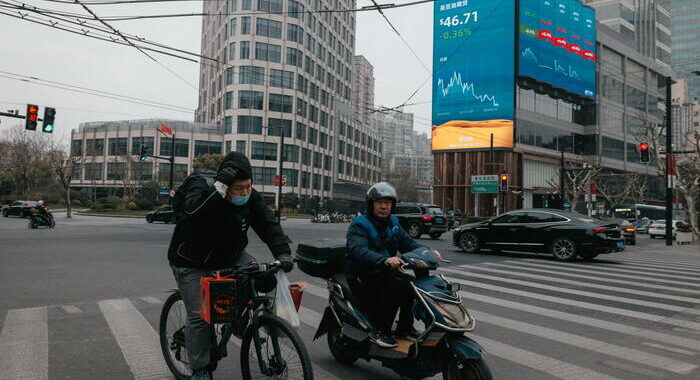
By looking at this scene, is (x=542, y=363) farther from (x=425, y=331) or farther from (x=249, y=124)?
(x=249, y=124)

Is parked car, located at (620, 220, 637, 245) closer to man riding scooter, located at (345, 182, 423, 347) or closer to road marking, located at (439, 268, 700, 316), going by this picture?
road marking, located at (439, 268, 700, 316)

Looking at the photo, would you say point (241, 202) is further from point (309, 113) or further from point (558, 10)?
point (309, 113)

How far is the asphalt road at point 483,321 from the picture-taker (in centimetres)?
435

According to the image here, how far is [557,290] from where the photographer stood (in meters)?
8.82

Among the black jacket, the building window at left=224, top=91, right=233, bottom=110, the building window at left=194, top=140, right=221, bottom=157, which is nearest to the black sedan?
the black jacket

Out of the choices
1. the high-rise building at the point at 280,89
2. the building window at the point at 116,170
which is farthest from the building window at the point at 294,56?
the building window at the point at 116,170

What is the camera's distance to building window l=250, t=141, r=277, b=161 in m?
70.2


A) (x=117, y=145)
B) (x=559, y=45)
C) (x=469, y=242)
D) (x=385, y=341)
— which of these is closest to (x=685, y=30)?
(x=559, y=45)

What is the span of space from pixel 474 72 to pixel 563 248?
1567 inches

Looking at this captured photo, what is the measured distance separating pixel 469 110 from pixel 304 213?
3066cm

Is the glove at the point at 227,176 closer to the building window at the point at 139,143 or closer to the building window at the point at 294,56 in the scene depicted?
the building window at the point at 294,56

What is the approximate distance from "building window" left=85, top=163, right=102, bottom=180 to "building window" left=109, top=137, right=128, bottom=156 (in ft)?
9.44

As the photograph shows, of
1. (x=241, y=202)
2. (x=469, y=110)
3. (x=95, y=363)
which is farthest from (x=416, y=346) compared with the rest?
(x=469, y=110)

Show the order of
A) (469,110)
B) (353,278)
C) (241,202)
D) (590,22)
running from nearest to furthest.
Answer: (241,202) < (353,278) < (469,110) < (590,22)
